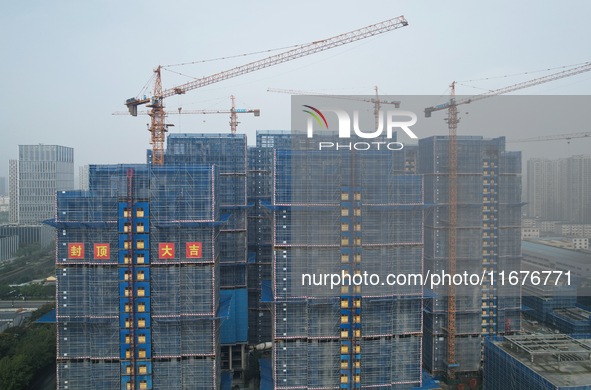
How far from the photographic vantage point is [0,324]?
27891 mm

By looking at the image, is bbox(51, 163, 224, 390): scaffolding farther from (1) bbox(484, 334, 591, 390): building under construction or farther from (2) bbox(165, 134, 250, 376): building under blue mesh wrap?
(1) bbox(484, 334, 591, 390): building under construction

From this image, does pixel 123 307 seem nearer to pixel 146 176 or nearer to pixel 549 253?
pixel 146 176

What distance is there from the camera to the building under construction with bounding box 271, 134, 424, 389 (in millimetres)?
16797

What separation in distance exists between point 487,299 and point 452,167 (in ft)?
27.7

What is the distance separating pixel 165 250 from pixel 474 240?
17.8 metres

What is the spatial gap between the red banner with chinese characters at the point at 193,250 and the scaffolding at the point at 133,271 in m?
0.04

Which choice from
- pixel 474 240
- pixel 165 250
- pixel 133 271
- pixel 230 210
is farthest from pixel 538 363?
pixel 133 271

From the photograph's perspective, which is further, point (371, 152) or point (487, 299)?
point (487, 299)

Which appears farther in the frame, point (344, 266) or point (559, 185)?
point (559, 185)

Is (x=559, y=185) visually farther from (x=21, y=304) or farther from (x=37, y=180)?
(x=37, y=180)

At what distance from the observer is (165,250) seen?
1608 cm

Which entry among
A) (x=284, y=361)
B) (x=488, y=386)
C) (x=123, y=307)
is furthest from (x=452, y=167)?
(x=123, y=307)

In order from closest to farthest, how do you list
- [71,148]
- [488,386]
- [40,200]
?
1. [488,386]
2. [40,200]
3. [71,148]

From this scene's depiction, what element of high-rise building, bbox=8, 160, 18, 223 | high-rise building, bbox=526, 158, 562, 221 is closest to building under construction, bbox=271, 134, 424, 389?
high-rise building, bbox=526, 158, 562, 221
